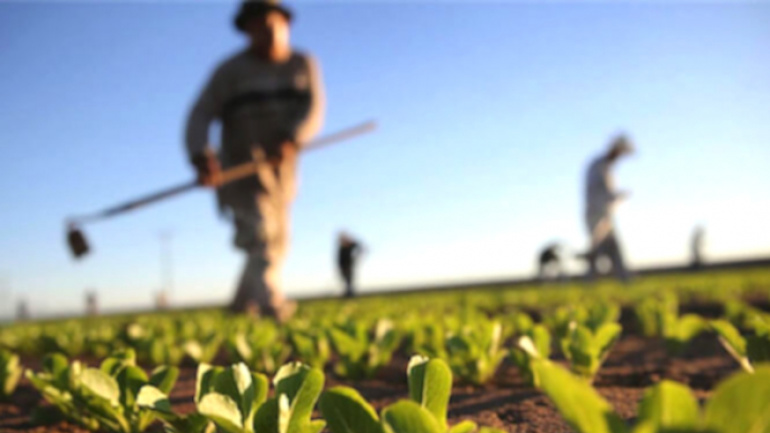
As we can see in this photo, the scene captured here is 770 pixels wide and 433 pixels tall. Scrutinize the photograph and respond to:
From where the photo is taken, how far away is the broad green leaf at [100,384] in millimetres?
1285

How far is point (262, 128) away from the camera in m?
5.92

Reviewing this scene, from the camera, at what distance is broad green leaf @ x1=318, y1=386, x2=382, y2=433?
3.04ft

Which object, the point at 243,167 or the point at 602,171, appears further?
the point at 602,171

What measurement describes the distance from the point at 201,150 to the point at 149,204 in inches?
27.9

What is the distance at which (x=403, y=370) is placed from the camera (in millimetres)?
2586

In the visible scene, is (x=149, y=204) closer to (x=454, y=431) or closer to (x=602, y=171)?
(x=454, y=431)

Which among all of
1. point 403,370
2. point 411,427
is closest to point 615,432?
point 411,427

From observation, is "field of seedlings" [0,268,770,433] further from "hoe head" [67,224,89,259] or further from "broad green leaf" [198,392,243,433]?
"hoe head" [67,224,89,259]

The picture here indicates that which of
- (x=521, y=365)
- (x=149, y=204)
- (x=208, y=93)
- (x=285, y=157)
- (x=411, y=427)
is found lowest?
(x=521, y=365)

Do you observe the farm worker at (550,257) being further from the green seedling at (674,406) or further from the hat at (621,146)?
the green seedling at (674,406)

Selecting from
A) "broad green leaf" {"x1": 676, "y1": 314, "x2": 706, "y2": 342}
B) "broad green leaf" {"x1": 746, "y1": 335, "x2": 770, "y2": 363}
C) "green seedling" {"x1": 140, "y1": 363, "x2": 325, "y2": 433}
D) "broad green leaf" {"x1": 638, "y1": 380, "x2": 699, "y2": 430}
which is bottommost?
"broad green leaf" {"x1": 676, "y1": 314, "x2": 706, "y2": 342}

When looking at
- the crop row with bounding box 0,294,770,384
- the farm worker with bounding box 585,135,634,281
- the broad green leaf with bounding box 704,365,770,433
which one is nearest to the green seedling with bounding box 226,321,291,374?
the crop row with bounding box 0,294,770,384

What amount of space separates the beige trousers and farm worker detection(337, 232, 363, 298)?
8.60m

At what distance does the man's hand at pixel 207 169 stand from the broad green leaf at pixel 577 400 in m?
4.94
